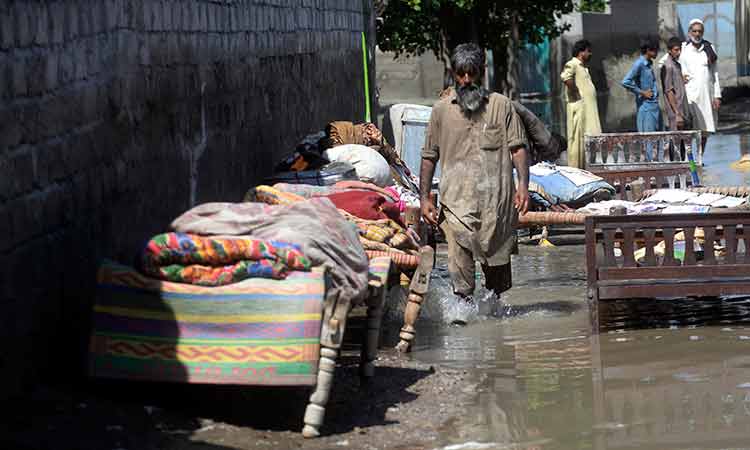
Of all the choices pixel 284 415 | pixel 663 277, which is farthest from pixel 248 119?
pixel 284 415

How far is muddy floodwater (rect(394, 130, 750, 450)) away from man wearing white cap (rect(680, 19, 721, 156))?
5977 millimetres

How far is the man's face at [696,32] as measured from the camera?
14688 millimetres

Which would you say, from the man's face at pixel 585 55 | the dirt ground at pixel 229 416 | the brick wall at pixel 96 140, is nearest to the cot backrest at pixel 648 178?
the man's face at pixel 585 55

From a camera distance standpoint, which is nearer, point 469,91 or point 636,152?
point 469,91

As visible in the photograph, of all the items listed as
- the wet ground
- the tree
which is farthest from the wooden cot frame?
the tree

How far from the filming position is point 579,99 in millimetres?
13359

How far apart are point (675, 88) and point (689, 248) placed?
7.22m

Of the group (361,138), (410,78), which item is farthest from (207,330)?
(410,78)

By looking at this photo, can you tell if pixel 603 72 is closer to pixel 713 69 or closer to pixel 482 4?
pixel 482 4

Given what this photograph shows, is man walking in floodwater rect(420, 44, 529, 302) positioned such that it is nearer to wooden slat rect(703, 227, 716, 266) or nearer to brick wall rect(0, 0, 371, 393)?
wooden slat rect(703, 227, 716, 266)

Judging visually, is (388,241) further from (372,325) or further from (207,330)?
(207,330)

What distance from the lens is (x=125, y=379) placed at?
494cm

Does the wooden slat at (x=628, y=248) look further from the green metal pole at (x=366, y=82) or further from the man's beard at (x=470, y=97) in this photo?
the green metal pole at (x=366, y=82)

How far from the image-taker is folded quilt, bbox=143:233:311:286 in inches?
194
